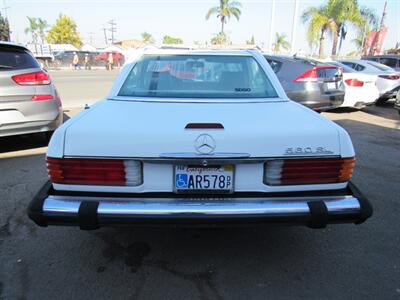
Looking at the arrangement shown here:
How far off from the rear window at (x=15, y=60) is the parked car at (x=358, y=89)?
777 cm

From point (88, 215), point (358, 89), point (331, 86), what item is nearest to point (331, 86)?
point (331, 86)

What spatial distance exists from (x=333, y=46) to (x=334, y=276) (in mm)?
30127

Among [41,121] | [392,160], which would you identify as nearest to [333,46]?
[392,160]

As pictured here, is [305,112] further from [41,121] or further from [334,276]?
[41,121]

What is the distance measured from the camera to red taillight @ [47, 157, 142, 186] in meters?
2.18

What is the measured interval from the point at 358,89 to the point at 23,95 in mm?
8314

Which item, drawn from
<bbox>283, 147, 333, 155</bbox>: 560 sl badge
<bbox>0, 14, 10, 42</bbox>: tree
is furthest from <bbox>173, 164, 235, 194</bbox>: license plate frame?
<bbox>0, 14, 10, 42</bbox>: tree

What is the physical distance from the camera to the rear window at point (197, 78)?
3092 mm

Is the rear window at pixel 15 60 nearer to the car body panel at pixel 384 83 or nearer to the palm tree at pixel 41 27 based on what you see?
the car body panel at pixel 384 83

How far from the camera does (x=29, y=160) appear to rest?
5.14 m

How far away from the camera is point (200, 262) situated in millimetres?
2729

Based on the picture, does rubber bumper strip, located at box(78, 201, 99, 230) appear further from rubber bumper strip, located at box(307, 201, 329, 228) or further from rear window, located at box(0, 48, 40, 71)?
rear window, located at box(0, 48, 40, 71)

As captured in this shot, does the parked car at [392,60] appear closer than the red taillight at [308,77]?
No

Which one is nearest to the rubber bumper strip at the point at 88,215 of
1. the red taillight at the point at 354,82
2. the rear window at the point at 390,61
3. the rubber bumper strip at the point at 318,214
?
the rubber bumper strip at the point at 318,214
